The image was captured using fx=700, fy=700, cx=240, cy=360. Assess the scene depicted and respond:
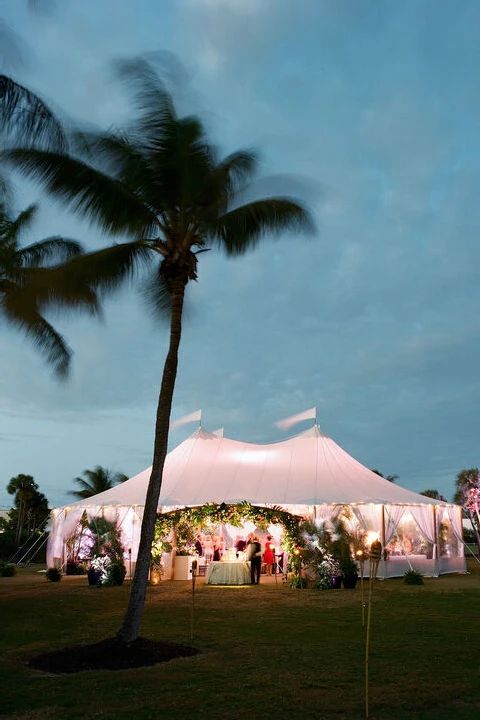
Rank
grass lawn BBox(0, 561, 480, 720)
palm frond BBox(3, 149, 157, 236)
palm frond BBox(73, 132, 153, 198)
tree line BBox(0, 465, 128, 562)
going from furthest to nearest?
tree line BBox(0, 465, 128, 562) < palm frond BBox(73, 132, 153, 198) < palm frond BBox(3, 149, 157, 236) < grass lawn BBox(0, 561, 480, 720)

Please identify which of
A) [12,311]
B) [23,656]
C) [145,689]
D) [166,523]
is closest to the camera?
[145,689]

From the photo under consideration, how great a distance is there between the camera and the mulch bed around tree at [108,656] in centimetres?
747

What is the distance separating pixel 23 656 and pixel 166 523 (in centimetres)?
1173

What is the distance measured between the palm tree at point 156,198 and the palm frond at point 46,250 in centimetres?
752

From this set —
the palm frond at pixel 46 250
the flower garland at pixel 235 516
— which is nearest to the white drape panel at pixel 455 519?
the flower garland at pixel 235 516

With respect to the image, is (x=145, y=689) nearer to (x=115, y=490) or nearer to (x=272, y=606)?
(x=272, y=606)

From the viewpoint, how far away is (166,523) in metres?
19.9

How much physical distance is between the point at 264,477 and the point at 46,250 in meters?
9.41

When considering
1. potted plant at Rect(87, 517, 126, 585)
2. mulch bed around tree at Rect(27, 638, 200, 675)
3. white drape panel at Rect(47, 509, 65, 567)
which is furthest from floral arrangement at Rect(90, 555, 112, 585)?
mulch bed around tree at Rect(27, 638, 200, 675)

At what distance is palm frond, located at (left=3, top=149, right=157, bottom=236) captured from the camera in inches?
336

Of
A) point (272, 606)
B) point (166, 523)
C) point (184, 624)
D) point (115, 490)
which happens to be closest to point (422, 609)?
point (272, 606)

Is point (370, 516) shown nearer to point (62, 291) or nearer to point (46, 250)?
point (46, 250)

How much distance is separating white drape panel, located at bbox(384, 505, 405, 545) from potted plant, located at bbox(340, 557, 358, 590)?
3161 mm

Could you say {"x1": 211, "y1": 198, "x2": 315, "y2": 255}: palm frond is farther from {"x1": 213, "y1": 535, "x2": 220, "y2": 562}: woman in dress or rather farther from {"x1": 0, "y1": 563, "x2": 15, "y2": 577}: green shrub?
{"x1": 0, "y1": 563, "x2": 15, "y2": 577}: green shrub
